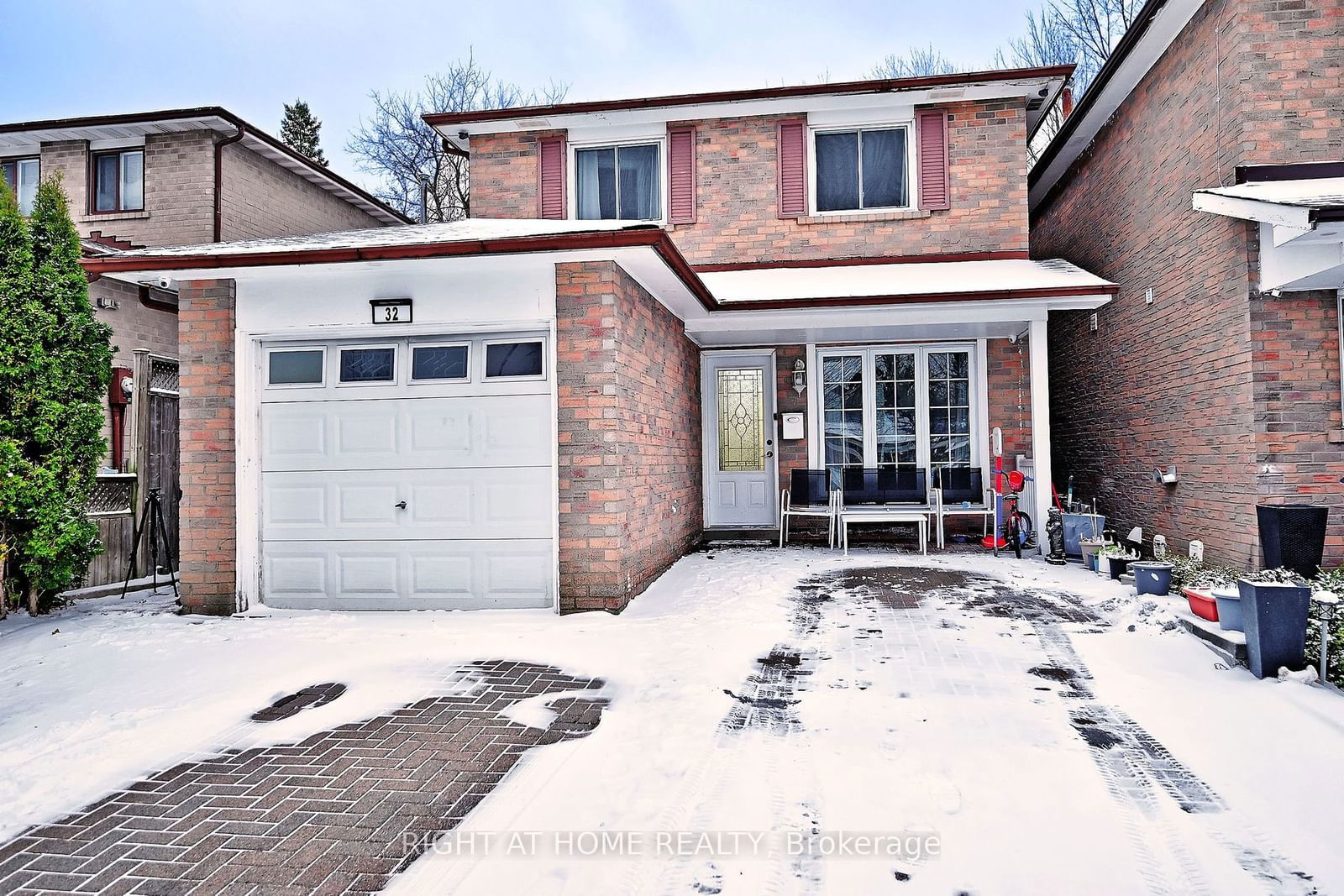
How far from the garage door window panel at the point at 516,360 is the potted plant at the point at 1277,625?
4.99 m

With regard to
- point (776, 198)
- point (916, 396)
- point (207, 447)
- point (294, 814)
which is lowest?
point (294, 814)

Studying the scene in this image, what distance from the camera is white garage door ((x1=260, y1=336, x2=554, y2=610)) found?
6.42 meters

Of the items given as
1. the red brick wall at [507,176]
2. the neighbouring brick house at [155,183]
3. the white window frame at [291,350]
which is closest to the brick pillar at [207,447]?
the white window frame at [291,350]

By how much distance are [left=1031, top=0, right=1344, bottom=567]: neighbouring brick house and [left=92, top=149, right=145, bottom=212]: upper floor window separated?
12875 mm

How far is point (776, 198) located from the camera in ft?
33.9

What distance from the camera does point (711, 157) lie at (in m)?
10.4

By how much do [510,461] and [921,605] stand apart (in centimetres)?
361

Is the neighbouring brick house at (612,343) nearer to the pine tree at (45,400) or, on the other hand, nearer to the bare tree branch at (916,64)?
the pine tree at (45,400)

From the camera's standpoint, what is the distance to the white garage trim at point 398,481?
21.0 feet

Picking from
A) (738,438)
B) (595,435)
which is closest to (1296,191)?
(595,435)

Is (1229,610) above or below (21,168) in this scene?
below

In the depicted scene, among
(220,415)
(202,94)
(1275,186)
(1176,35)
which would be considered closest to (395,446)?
(220,415)

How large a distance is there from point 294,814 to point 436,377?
4212 millimetres

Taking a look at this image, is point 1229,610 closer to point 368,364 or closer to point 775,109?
point 368,364
